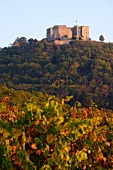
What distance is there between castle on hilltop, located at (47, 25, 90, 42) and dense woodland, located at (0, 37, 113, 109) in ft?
16.4

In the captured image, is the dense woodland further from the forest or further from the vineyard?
the vineyard

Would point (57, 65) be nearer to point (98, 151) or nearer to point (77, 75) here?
point (77, 75)

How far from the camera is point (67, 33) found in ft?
343

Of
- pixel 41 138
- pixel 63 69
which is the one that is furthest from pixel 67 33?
pixel 41 138

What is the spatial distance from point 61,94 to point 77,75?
9551 millimetres

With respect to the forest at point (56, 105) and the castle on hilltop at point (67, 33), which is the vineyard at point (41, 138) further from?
the castle on hilltop at point (67, 33)

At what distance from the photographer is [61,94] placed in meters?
71.8

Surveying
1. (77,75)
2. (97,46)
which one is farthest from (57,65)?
(97,46)

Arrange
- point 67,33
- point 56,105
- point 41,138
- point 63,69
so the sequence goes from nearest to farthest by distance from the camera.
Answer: point 56,105, point 41,138, point 63,69, point 67,33

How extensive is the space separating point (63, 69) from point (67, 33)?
77.5 ft

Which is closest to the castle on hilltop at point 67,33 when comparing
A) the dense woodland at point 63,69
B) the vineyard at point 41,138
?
the dense woodland at point 63,69

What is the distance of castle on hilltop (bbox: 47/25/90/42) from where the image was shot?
103 metres

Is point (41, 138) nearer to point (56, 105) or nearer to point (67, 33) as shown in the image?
point (56, 105)

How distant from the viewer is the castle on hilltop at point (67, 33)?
10306cm
